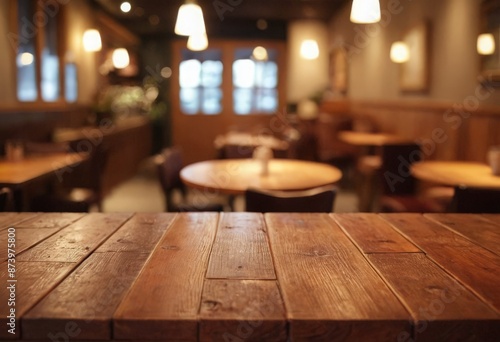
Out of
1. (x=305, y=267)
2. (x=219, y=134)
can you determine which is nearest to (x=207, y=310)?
(x=305, y=267)

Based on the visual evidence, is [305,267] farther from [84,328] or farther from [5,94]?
[5,94]

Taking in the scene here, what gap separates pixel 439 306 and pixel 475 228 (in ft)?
2.48

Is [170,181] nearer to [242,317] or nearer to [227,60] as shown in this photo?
[242,317]

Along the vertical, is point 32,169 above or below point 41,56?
below

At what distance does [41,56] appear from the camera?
6559 mm

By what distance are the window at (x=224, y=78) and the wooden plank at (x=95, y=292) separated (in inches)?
386

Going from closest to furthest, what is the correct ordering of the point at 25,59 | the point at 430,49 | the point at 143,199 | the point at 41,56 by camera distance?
the point at 430,49 → the point at 25,59 → the point at 41,56 → the point at 143,199

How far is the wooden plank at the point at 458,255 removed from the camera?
1.21 meters

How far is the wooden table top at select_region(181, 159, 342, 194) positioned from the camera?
10.9 feet

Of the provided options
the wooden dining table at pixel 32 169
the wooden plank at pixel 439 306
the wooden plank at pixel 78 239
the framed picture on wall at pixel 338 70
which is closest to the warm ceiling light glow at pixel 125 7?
the framed picture on wall at pixel 338 70

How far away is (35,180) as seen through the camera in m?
3.61

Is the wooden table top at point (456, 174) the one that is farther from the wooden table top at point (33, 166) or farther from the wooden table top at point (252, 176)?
the wooden table top at point (33, 166)

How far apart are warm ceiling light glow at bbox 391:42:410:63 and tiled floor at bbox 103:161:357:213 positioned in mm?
1864

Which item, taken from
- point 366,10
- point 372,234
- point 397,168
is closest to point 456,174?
point 397,168
